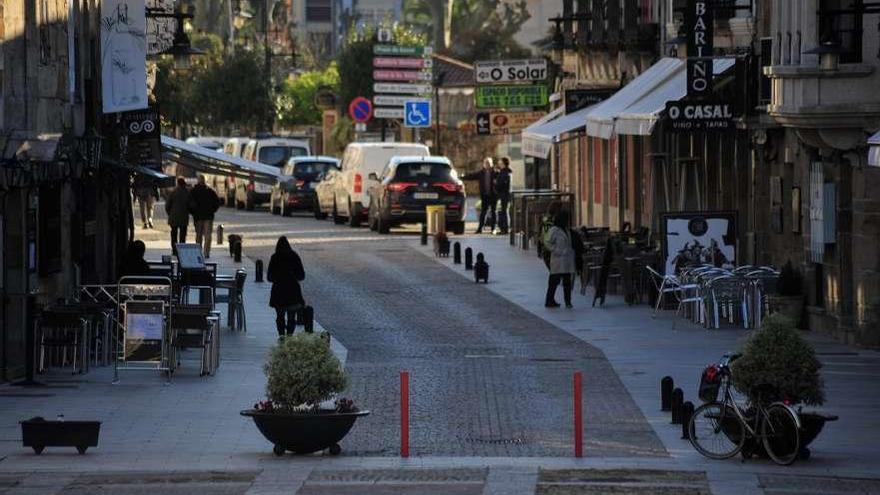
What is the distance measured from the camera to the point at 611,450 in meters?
17.6

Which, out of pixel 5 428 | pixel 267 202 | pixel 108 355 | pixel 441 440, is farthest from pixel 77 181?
pixel 267 202

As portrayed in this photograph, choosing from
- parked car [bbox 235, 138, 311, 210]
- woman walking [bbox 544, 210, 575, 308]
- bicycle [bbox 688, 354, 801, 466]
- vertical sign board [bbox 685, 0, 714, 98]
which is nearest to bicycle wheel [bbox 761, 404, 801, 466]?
bicycle [bbox 688, 354, 801, 466]

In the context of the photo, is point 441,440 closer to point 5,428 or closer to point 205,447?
point 205,447

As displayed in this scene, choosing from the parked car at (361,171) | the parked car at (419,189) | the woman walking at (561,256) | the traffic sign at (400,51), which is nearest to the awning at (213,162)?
the woman walking at (561,256)

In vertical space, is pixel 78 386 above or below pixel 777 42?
below

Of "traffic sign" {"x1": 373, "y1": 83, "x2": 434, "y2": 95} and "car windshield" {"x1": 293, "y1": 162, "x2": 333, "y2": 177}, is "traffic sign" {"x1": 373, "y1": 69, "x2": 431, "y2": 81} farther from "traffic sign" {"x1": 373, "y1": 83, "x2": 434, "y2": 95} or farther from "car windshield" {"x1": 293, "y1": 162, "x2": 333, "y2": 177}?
"car windshield" {"x1": 293, "y1": 162, "x2": 333, "y2": 177}

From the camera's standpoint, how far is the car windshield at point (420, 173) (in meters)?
48.7

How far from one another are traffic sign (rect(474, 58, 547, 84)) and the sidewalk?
563 inches

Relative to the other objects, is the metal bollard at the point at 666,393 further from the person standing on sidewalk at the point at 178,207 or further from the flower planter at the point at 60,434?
the person standing on sidewalk at the point at 178,207

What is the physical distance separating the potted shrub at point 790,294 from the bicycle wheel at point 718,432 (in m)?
10.7

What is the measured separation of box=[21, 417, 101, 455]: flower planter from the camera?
17.0 metres

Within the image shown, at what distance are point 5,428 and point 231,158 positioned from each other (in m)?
15.9

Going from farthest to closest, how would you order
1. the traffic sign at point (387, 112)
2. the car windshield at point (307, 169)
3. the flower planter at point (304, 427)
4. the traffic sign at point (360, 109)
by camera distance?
the traffic sign at point (360, 109) < the traffic sign at point (387, 112) < the car windshield at point (307, 169) < the flower planter at point (304, 427)

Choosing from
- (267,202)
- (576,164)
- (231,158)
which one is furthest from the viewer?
(267,202)
